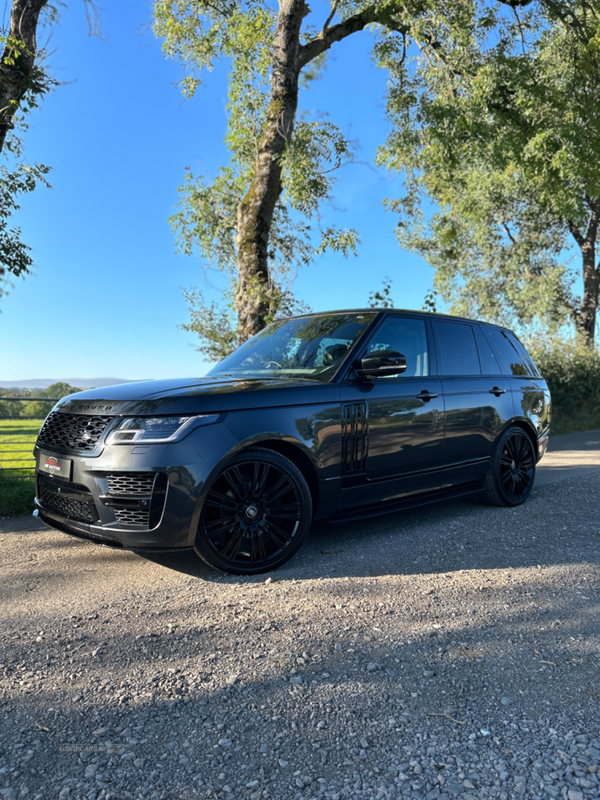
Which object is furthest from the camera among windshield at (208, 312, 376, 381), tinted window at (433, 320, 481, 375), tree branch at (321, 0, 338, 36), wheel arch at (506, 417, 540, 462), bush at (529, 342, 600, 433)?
bush at (529, 342, 600, 433)

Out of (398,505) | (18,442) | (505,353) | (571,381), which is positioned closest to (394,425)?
(398,505)

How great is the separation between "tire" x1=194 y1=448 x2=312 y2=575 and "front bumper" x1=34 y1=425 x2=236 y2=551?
14 centimetres

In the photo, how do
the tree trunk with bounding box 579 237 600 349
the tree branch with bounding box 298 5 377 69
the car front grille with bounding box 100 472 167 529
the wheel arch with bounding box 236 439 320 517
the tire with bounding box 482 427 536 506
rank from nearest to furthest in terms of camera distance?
the car front grille with bounding box 100 472 167 529 < the wheel arch with bounding box 236 439 320 517 < the tire with bounding box 482 427 536 506 < the tree branch with bounding box 298 5 377 69 < the tree trunk with bounding box 579 237 600 349

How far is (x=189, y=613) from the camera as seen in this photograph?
338 cm

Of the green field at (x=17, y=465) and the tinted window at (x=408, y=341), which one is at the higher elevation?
the tinted window at (x=408, y=341)

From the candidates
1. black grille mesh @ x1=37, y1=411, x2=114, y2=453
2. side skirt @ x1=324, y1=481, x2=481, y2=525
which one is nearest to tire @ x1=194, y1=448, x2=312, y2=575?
side skirt @ x1=324, y1=481, x2=481, y2=525

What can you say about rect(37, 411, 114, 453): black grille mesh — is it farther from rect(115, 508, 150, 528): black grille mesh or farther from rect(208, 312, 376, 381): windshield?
rect(208, 312, 376, 381): windshield

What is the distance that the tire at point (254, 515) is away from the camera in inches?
156

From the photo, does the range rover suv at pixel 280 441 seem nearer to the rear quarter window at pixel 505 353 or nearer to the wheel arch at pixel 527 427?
the wheel arch at pixel 527 427

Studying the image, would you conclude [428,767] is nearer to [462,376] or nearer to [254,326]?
[462,376]

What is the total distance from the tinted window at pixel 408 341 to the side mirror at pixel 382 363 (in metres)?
0.34

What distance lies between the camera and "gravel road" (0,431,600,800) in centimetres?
206

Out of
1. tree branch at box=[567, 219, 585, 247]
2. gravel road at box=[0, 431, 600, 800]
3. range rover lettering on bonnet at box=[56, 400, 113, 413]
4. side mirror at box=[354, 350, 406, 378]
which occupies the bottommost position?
gravel road at box=[0, 431, 600, 800]

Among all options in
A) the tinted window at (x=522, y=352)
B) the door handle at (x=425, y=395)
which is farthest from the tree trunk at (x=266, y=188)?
the door handle at (x=425, y=395)
